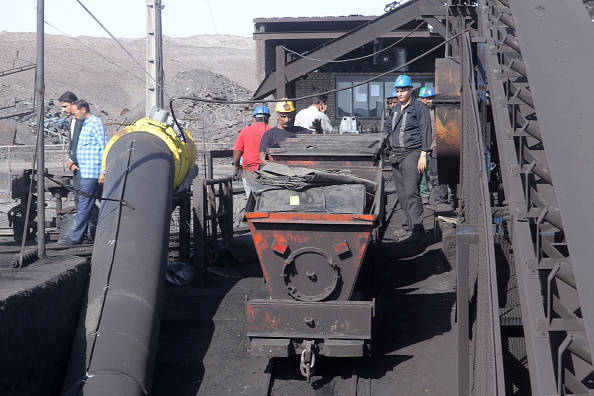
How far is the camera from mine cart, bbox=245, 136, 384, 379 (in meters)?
5.57

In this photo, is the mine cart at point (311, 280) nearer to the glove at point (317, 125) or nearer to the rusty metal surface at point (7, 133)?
the glove at point (317, 125)

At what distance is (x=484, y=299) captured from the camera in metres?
3.61

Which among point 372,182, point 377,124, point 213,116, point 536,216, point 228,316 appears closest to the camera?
point 536,216

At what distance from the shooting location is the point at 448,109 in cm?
647

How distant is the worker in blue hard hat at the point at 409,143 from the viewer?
8.60 m

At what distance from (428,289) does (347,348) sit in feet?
7.94

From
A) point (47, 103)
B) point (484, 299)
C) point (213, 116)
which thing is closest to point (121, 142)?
point (484, 299)

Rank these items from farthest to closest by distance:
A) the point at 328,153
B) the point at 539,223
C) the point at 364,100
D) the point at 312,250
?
the point at 364,100 < the point at 328,153 < the point at 312,250 < the point at 539,223

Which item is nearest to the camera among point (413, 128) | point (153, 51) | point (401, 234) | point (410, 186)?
point (413, 128)

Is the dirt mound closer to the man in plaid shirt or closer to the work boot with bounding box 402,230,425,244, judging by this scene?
the man in plaid shirt

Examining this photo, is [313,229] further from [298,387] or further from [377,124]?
[377,124]

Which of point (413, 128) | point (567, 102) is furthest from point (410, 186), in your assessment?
point (567, 102)

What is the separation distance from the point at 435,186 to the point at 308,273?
23.2 ft

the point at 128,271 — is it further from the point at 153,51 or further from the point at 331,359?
the point at 153,51
